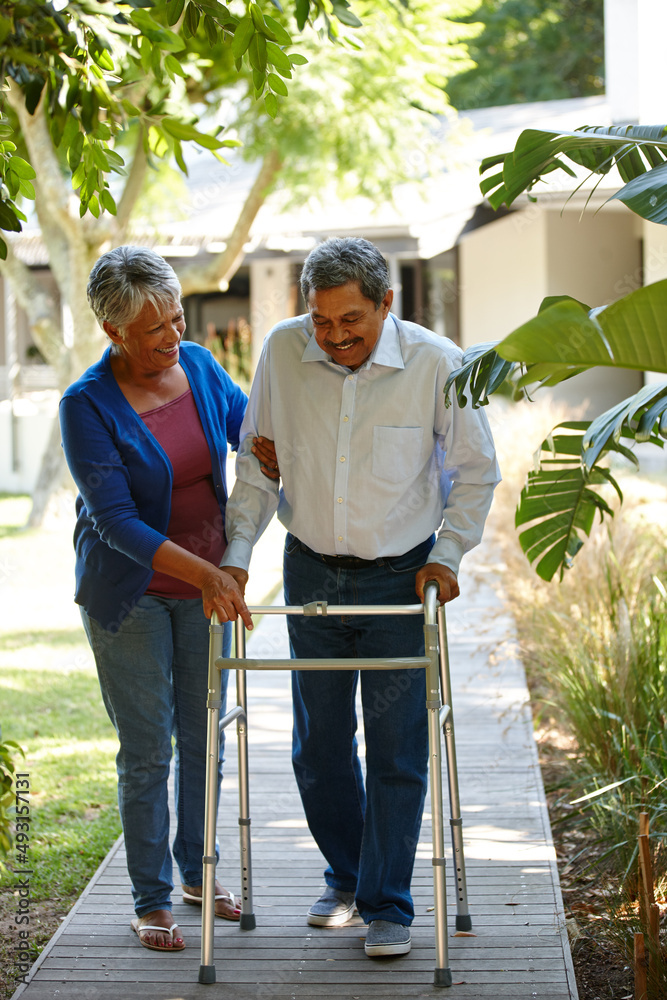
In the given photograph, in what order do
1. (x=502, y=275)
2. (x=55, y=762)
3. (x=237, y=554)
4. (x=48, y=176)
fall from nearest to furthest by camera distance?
1. (x=237, y=554)
2. (x=55, y=762)
3. (x=48, y=176)
4. (x=502, y=275)

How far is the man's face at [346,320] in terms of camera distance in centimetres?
295

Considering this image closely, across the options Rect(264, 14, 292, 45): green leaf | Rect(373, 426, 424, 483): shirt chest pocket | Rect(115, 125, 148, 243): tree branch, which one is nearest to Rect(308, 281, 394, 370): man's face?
Rect(373, 426, 424, 483): shirt chest pocket

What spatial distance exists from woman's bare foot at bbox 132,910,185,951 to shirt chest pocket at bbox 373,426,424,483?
5.25 ft

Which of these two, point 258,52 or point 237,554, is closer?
point 258,52

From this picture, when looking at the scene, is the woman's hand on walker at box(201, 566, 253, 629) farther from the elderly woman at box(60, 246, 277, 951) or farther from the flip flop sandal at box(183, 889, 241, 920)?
the flip flop sandal at box(183, 889, 241, 920)

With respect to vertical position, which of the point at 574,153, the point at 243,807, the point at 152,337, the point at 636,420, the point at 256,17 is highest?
the point at 256,17

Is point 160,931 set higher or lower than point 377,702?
lower

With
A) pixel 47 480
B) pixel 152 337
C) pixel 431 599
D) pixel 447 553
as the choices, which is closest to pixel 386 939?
pixel 431 599

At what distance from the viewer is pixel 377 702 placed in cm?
320

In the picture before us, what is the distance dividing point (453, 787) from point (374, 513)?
0.92 meters

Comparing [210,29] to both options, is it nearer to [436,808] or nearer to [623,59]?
[436,808]

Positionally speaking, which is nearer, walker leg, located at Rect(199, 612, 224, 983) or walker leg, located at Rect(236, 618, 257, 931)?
walker leg, located at Rect(199, 612, 224, 983)

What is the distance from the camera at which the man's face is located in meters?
2.95

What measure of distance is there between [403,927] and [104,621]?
1.34 m
